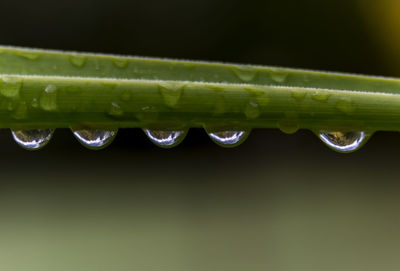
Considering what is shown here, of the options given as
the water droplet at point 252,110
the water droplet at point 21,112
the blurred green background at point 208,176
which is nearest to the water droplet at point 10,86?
the water droplet at point 21,112

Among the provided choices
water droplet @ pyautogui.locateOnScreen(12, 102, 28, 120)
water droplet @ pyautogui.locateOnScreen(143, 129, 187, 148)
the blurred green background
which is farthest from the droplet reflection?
the blurred green background

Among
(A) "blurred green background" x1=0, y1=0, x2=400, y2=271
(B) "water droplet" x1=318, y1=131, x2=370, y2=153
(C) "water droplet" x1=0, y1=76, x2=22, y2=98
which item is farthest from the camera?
(A) "blurred green background" x1=0, y1=0, x2=400, y2=271

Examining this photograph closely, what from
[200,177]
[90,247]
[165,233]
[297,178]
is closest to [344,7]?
[297,178]

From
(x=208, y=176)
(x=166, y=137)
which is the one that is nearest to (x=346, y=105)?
(x=166, y=137)

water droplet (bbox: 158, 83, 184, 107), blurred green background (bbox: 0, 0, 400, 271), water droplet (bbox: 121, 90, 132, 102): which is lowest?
water droplet (bbox: 121, 90, 132, 102)

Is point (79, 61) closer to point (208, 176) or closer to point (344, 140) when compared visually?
point (344, 140)

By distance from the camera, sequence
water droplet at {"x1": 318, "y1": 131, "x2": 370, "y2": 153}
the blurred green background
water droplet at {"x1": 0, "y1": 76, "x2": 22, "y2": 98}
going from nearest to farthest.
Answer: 1. water droplet at {"x1": 0, "y1": 76, "x2": 22, "y2": 98}
2. water droplet at {"x1": 318, "y1": 131, "x2": 370, "y2": 153}
3. the blurred green background

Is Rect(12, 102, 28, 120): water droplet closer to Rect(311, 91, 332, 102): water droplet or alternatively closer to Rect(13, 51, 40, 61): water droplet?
Rect(13, 51, 40, 61): water droplet
